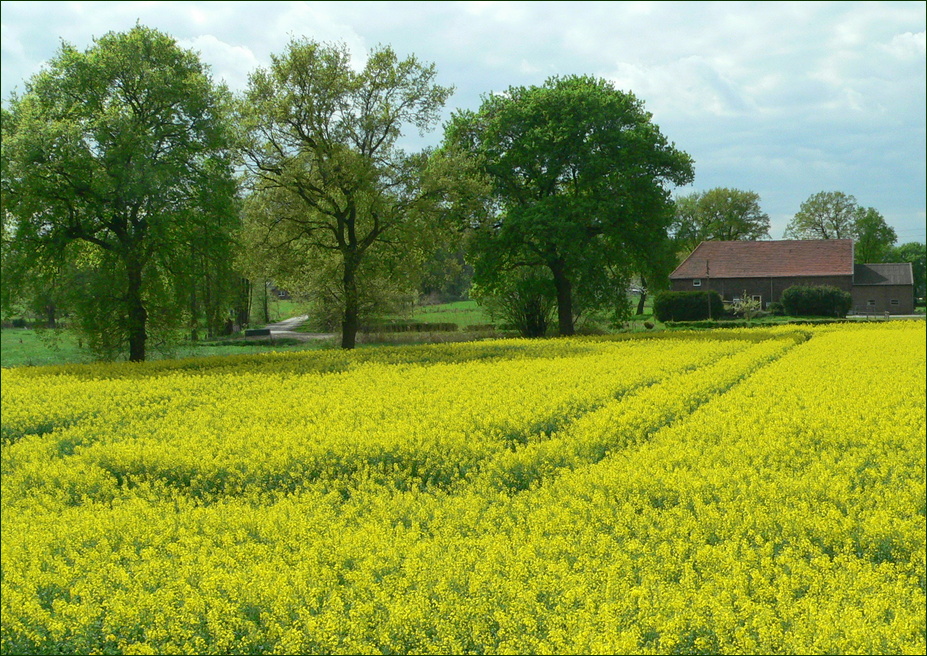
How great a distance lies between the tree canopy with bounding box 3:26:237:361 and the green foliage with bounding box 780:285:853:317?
1843 inches

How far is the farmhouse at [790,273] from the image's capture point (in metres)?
67.1

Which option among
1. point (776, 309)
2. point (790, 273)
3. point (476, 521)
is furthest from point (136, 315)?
point (790, 273)

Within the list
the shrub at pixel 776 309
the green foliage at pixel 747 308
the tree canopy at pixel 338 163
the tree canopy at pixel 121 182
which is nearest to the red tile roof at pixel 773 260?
the green foliage at pixel 747 308

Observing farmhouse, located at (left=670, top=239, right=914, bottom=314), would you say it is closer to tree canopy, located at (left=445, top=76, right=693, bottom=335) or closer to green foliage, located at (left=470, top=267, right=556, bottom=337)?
green foliage, located at (left=470, top=267, right=556, bottom=337)

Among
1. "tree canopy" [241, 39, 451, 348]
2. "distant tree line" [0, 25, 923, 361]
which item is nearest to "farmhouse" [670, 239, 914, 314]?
"distant tree line" [0, 25, 923, 361]

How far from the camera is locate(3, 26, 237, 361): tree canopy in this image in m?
22.9

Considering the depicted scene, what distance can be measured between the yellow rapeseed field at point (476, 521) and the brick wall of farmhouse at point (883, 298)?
205 feet

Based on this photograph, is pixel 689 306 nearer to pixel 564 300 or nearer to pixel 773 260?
pixel 773 260

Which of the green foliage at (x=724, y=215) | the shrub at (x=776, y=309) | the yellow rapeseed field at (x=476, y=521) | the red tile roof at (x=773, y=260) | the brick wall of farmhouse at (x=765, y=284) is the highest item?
the green foliage at (x=724, y=215)

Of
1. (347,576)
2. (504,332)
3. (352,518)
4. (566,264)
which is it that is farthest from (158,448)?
(504,332)

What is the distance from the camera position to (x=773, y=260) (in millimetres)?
68188

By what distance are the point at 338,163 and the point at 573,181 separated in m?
13.2

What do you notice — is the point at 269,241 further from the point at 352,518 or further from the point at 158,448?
the point at 352,518

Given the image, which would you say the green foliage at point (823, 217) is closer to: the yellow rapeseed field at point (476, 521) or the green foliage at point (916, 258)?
the green foliage at point (916, 258)
